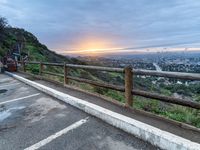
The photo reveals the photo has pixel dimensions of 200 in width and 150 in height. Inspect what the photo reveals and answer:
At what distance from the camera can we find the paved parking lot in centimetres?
397

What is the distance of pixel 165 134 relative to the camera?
3.82 meters

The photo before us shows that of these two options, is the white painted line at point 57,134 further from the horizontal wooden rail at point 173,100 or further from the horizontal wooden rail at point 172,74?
the horizontal wooden rail at point 172,74

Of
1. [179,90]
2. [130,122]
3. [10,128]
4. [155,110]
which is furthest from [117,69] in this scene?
[179,90]

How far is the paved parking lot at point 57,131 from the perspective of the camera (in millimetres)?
3969

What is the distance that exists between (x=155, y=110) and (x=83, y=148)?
13.1ft

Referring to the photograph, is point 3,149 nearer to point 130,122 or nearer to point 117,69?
point 130,122

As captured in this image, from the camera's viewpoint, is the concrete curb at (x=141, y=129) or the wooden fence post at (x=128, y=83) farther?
the wooden fence post at (x=128, y=83)

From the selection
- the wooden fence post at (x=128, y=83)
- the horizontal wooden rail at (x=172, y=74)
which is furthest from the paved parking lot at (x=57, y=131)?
the horizontal wooden rail at (x=172, y=74)

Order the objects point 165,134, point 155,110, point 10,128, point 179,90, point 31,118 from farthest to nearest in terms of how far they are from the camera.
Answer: point 179,90
point 155,110
point 31,118
point 10,128
point 165,134

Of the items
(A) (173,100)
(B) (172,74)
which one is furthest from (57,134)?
(B) (172,74)

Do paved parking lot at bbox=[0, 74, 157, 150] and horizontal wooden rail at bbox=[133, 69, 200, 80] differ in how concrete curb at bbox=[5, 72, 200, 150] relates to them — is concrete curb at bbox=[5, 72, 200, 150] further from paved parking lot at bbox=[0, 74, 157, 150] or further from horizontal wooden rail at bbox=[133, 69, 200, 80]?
horizontal wooden rail at bbox=[133, 69, 200, 80]

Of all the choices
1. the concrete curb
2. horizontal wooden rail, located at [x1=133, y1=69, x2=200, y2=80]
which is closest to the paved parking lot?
the concrete curb

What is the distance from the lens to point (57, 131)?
462cm

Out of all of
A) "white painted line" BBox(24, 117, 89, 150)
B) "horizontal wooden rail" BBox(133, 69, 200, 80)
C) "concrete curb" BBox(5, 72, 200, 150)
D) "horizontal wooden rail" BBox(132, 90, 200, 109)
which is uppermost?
"horizontal wooden rail" BBox(133, 69, 200, 80)
